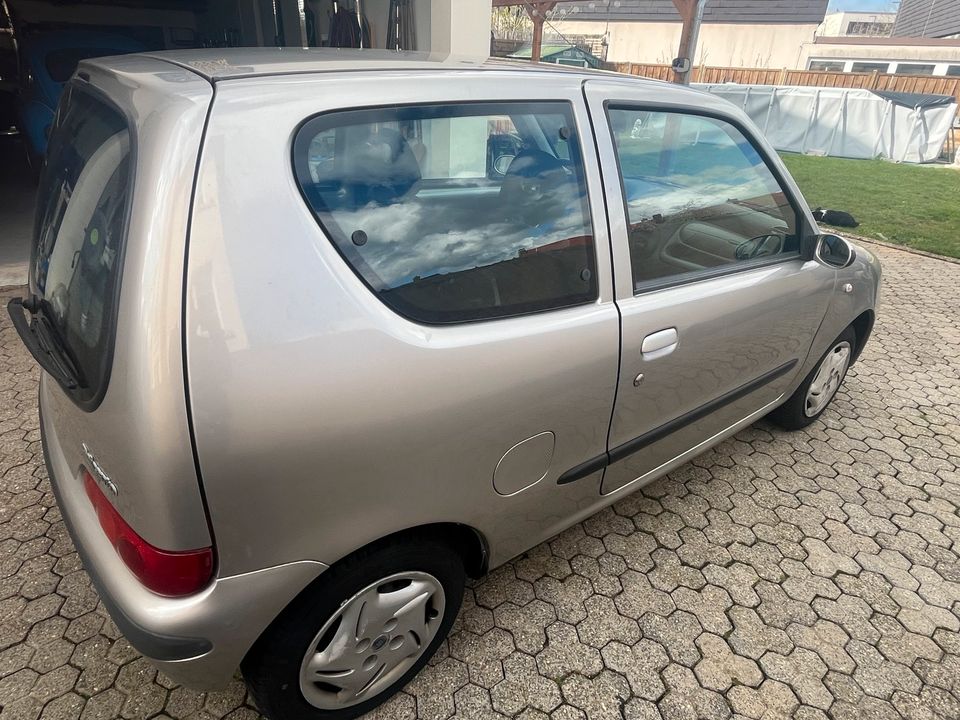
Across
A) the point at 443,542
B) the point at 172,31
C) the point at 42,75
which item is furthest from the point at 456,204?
the point at 172,31

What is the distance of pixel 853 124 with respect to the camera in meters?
15.1

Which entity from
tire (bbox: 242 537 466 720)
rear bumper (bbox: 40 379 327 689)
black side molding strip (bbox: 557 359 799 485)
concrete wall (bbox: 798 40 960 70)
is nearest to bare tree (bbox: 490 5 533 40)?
concrete wall (bbox: 798 40 960 70)

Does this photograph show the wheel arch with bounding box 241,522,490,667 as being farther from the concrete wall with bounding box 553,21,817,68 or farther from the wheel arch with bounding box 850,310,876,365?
the concrete wall with bounding box 553,21,817,68

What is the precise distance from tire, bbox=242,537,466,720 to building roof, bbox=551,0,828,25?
31551 mm

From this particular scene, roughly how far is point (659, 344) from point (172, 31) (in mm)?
10713

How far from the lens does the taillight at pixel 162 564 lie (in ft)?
3.81

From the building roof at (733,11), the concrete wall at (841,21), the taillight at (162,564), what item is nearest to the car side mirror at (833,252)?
the taillight at (162,564)

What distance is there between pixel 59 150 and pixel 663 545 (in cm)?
244

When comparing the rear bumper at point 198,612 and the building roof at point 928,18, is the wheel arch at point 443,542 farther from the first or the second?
the building roof at point 928,18

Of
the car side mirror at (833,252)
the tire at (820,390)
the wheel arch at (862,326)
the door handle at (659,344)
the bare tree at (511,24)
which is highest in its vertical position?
the bare tree at (511,24)

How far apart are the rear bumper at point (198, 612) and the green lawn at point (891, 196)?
812 centimetres

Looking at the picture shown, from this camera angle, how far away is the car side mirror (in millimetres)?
2430

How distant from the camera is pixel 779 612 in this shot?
213 centimetres

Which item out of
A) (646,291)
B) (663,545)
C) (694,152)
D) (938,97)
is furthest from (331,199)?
(938,97)
